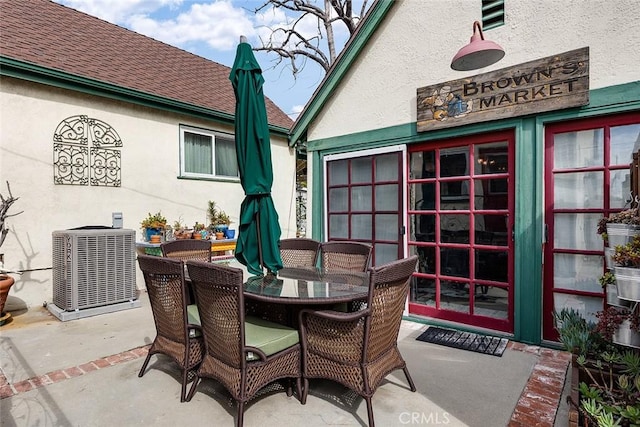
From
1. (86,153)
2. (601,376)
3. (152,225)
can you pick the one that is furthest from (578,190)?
(86,153)

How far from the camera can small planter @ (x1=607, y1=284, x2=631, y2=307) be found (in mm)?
2311

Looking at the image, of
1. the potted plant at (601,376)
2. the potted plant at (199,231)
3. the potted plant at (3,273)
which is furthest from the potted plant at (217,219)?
the potted plant at (601,376)

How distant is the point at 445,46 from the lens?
396 cm

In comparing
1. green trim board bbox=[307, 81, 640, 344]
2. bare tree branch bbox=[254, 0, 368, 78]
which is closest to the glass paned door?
green trim board bbox=[307, 81, 640, 344]

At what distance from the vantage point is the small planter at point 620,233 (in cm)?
222

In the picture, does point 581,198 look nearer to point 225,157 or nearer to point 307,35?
point 225,157

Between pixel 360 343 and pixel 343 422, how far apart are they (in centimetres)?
52

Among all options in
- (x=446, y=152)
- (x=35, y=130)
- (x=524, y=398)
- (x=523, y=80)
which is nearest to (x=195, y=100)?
(x=35, y=130)

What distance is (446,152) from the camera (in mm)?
4090

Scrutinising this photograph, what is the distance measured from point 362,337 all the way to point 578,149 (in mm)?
2828

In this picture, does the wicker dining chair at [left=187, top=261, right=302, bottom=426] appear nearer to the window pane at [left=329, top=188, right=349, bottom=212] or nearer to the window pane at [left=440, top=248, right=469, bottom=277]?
the window pane at [left=440, top=248, right=469, bottom=277]

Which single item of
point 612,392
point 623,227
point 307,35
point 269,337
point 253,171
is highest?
point 307,35

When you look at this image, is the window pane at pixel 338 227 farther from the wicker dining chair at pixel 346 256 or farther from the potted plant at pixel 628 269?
the potted plant at pixel 628 269

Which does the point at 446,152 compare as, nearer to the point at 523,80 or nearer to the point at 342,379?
the point at 523,80
